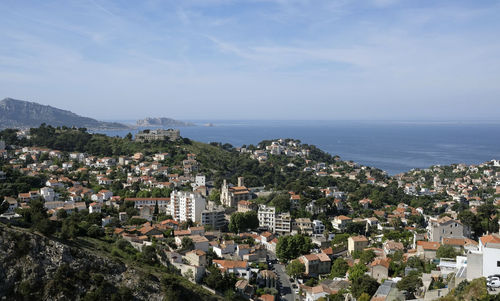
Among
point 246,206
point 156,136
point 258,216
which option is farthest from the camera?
point 156,136

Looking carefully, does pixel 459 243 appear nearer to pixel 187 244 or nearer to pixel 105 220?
pixel 187 244

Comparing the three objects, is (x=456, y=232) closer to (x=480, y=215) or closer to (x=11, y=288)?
(x=480, y=215)

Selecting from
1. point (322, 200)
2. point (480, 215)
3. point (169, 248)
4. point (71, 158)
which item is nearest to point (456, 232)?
point (480, 215)

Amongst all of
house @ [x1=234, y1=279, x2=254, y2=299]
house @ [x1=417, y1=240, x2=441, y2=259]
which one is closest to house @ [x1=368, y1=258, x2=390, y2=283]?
house @ [x1=417, y1=240, x2=441, y2=259]

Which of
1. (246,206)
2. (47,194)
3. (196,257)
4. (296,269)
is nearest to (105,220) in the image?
(47,194)

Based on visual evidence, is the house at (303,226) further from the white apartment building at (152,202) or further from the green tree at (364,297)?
the green tree at (364,297)

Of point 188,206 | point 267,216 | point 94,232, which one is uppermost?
point 94,232
